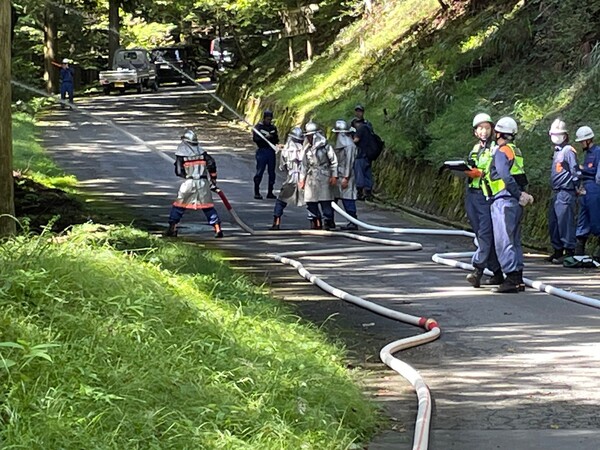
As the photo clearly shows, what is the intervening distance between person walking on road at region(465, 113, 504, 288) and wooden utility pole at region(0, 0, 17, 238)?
16.5 feet

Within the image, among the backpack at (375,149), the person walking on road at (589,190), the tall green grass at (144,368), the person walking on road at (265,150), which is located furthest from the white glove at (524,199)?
the person walking on road at (265,150)

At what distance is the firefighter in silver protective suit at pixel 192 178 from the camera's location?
653 inches

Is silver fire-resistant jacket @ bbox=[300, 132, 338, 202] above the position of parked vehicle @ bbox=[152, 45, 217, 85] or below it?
below

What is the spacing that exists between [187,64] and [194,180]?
3844 centimetres

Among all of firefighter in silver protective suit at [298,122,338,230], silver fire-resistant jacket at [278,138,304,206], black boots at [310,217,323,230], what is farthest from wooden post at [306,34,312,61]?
black boots at [310,217,323,230]

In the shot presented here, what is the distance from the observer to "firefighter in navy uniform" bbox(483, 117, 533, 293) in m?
11.4

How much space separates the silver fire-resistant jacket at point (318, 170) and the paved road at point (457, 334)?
1.13 meters

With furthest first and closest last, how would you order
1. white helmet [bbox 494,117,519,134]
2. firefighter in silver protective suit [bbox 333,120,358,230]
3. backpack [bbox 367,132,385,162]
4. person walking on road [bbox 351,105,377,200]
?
backpack [bbox 367,132,385,162]
person walking on road [bbox 351,105,377,200]
firefighter in silver protective suit [bbox 333,120,358,230]
white helmet [bbox 494,117,519,134]

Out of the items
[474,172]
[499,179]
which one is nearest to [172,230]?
[474,172]

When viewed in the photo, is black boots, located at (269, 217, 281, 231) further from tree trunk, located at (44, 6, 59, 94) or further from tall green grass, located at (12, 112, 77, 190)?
tree trunk, located at (44, 6, 59, 94)

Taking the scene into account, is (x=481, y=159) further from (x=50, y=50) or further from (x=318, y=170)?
(x=50, y=50)

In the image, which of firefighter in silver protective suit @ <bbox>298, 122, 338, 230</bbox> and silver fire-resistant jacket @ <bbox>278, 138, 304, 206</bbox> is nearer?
firefighter in silver protective suit @ <bbox>298, 122, 338, 230</bbox>

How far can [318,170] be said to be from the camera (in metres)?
18.0

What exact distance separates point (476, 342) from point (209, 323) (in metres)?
2.70
